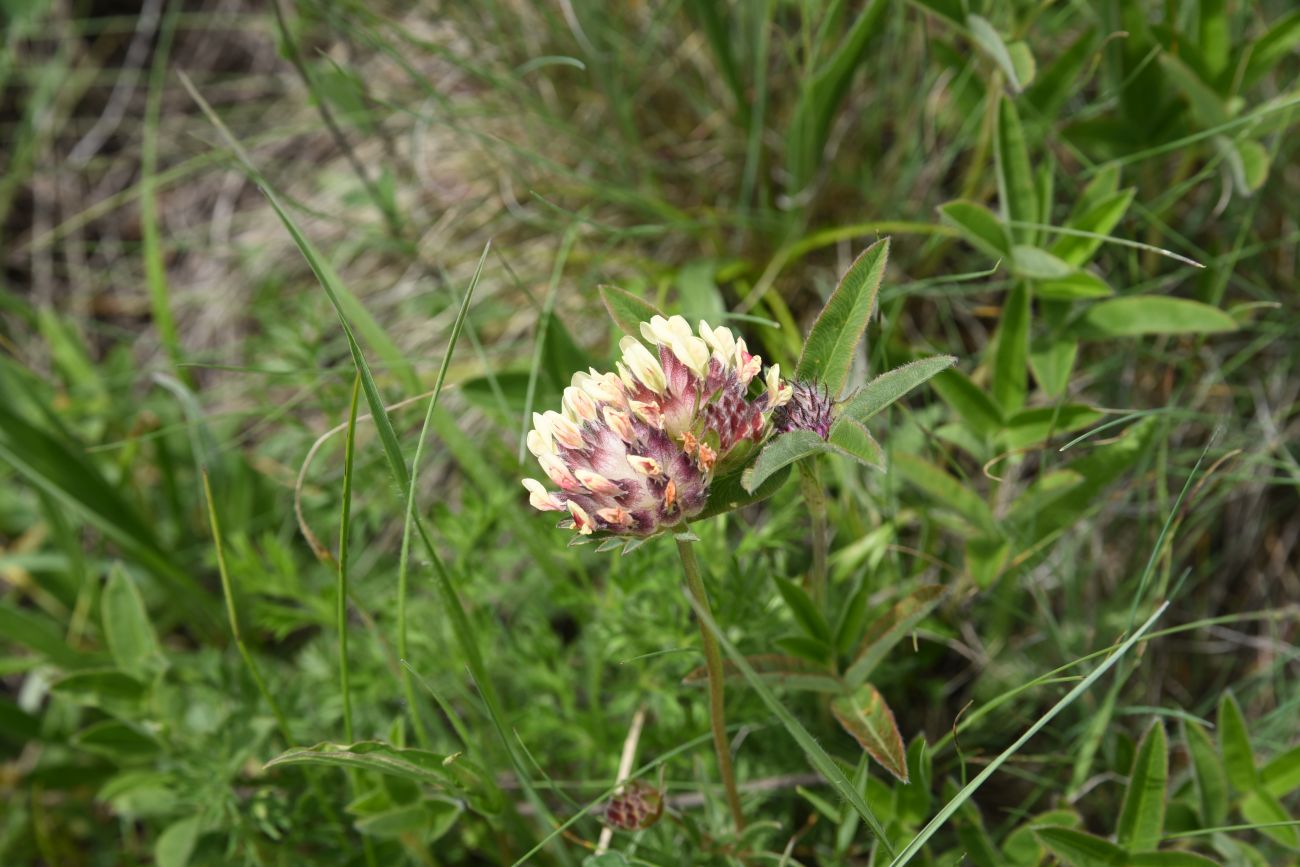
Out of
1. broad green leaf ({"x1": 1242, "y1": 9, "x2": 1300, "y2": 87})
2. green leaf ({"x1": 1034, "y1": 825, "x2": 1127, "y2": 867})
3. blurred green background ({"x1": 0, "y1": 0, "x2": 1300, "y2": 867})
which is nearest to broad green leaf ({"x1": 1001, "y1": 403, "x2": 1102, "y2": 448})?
blurred green background ({"x1": 0, "y1": 0, "x2": 1300, "y2": 867})


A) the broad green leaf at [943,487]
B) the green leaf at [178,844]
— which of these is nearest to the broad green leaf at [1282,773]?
the broad green leaf at [943,487]

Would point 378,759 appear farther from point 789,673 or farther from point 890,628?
point 890,628

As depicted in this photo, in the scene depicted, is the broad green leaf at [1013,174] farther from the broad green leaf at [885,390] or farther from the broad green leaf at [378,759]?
the broad green leaf at [378,759]

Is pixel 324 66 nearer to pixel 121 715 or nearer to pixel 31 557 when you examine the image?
pixel 31 557

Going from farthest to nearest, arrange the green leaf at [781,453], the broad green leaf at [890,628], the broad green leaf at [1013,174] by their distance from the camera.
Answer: the broad green leaf at [1013,174] → the broad green leaf at [890,628] → the green leaf at [781,453]

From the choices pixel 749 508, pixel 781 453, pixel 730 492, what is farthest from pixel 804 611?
pixel 749 508
